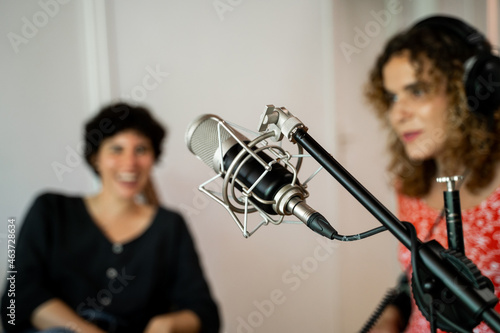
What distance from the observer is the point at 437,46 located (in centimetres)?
102

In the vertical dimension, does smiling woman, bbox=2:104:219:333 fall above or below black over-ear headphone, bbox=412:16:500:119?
below

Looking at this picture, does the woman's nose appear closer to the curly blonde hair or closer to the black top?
the curly blonde hair

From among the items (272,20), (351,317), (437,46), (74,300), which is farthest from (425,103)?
(351,317)

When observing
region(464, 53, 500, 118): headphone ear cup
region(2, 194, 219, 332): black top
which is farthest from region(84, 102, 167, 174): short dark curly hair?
region(464, 53, 500, 118): headphone ear cup

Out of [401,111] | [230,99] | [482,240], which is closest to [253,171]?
[482,240]

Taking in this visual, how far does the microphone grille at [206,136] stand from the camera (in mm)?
470

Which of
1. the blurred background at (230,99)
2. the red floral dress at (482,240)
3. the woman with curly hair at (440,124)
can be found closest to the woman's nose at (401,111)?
the woman with curly hair at (440,124)

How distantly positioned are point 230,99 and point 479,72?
29.7 inches

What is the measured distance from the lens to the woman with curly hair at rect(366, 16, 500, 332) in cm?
85

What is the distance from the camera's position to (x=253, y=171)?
1.38ft

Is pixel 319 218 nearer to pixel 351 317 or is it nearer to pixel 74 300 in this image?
pixel 74 300

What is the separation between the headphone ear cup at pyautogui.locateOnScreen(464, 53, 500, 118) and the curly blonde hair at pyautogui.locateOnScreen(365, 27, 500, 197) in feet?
0.23

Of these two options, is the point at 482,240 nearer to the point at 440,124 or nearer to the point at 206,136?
the point at 440,124

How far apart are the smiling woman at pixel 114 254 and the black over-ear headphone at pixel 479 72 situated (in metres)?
0.81
